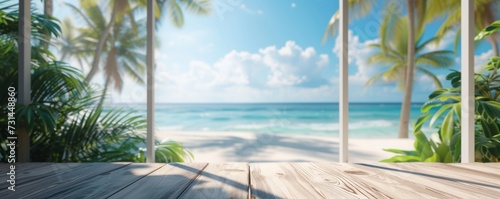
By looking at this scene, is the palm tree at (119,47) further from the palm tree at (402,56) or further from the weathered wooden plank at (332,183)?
the weathered wooden plank at (332,183)

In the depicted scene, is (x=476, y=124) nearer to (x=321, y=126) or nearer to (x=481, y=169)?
(x=481, y=169)

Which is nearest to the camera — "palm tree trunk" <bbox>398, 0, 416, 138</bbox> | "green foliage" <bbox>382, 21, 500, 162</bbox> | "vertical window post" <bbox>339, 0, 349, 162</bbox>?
"vertical window post" <bbox>339, 0, 349, 162</bbox>

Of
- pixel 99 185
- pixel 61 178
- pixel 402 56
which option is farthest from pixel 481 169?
pixel 402 56

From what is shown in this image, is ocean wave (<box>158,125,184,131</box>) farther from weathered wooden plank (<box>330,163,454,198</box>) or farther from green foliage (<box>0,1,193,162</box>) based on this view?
weathered wooden plank (<box>330,163,454,198</box>)

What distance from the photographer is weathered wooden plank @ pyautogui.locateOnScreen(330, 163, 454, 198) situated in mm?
862

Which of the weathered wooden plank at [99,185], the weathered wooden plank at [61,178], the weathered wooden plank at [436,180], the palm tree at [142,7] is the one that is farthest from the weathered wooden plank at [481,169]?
the palm tree at [142,7]

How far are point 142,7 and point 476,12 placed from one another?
716 cm

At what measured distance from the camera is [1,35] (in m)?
1.85

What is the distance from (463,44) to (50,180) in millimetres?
1981

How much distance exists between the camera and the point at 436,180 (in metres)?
1.05

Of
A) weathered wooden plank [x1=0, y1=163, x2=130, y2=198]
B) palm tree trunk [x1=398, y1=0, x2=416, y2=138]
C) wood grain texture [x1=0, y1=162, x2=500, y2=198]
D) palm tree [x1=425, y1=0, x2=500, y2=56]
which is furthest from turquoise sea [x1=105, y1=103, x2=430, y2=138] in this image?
wood grain texture [x1=0, y1=162, x2=500, y2=198]

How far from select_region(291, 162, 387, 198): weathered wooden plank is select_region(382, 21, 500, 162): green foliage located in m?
1.15

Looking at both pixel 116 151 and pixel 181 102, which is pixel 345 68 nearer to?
pixel 116 151

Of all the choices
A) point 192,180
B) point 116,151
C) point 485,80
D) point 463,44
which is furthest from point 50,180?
point 485,80
